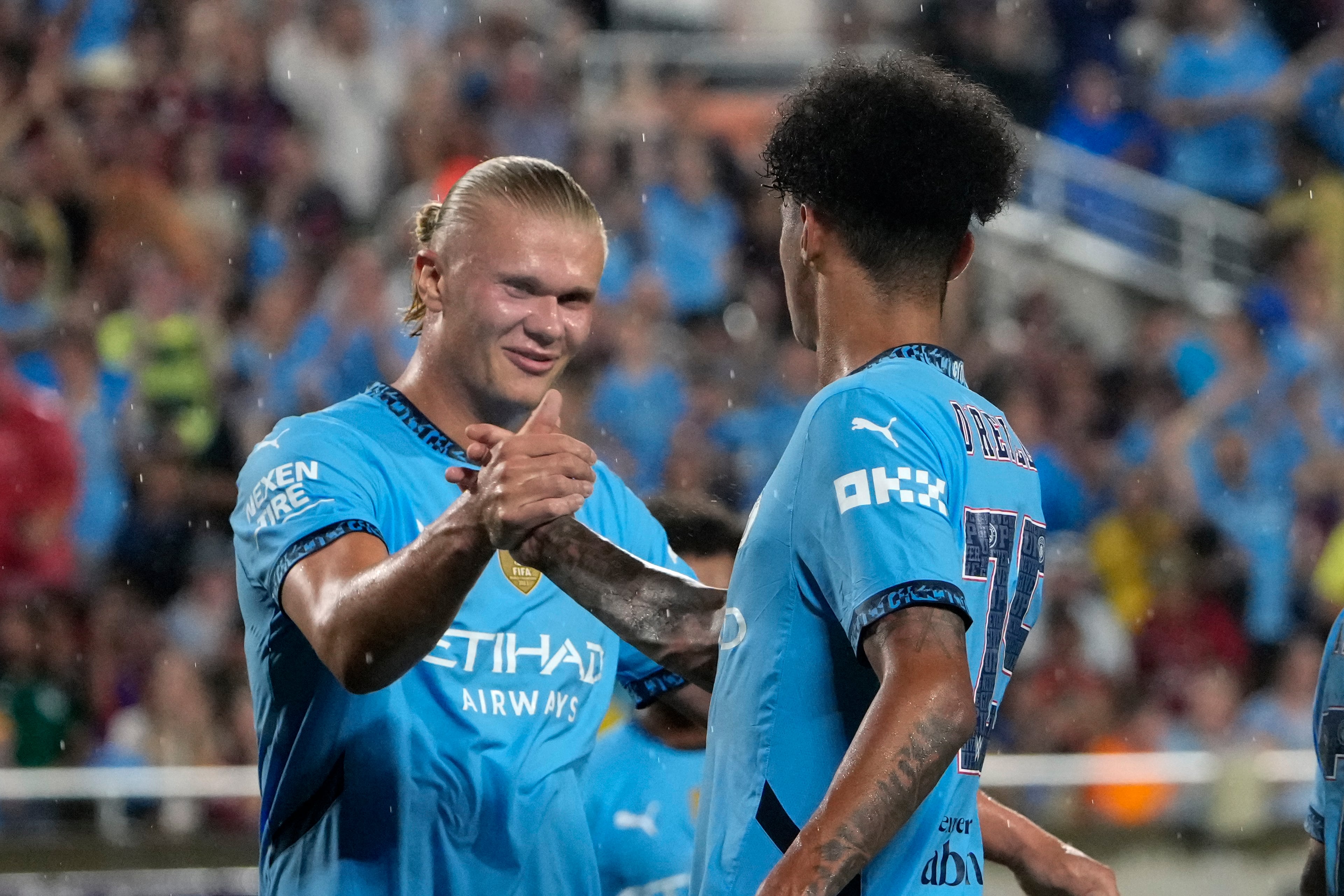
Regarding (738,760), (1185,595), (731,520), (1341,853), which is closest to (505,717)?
(738,760)

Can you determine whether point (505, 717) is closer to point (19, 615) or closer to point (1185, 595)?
point (19, 615)

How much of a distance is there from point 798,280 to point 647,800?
1.57 metres

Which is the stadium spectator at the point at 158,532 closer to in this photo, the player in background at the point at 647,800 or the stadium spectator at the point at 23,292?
the stadium spectator at the point at 23,292

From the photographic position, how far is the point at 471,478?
3.24 meters

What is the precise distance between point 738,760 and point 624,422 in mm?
6991

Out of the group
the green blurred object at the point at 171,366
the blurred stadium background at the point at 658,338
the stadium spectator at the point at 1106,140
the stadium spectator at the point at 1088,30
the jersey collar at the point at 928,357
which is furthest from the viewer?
the stadium spectator at the point at 1088,30

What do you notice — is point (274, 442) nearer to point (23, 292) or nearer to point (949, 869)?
point (949, 869)

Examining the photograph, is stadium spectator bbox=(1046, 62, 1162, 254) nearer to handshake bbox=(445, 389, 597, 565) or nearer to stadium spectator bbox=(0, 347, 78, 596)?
stadium spectator bbox=(0, 347, 78, 596)

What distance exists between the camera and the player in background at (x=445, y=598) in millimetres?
3074

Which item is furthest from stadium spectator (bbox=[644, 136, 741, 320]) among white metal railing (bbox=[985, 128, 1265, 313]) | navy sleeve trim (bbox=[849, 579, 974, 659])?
navy sleeve trim (bbox=[849, 579, 974, 659])

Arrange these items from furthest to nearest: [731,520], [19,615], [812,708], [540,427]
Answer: [19,615]
[731,520]
[540,427]
[812,708]

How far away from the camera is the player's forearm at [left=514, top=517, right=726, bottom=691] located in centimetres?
317

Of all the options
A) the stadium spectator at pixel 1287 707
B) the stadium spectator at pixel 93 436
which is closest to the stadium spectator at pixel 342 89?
the stadium spectator at pixel 93 436

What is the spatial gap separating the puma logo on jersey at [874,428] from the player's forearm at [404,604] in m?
0.77
